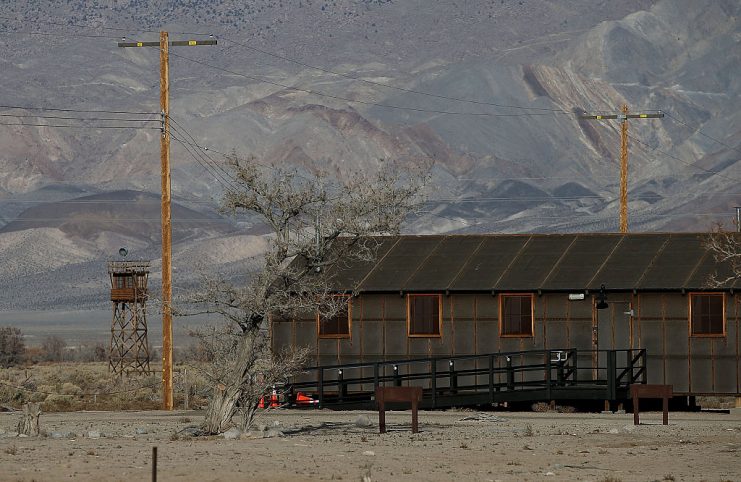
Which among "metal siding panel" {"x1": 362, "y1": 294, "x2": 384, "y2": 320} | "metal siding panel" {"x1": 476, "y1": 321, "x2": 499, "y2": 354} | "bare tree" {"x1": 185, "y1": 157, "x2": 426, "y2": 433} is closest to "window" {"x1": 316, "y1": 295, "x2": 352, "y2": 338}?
"metal siding panel" {"x1": 362, "y1": 294, "x2": 384, "y2": 320}

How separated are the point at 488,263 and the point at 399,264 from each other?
2662 millimetres

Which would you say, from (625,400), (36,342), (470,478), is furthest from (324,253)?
(36,342)

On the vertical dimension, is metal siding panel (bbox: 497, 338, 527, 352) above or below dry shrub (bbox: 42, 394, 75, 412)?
above

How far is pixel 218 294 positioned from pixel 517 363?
A: 1537 cm

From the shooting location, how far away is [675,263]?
4456 centimetres

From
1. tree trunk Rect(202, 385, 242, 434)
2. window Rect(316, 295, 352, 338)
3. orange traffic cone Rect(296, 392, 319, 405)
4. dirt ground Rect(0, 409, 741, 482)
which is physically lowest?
dirt ground Rect(0, 409, 741, 482)

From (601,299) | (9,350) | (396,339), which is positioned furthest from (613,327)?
(9,350)

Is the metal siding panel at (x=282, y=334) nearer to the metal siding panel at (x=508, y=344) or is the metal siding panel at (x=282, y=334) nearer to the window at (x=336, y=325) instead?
the window at (x=336, y=325)

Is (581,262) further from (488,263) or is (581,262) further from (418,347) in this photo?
(418,347)

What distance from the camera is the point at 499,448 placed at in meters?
29.5

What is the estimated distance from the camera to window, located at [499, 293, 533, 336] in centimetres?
4475

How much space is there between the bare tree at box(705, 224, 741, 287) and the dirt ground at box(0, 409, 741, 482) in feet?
16.6

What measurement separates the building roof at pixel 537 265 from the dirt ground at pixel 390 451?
6.32 meters

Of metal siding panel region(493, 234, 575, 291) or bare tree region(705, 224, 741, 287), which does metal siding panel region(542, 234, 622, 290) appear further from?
bare tree region(705, 224, 741, 287)
